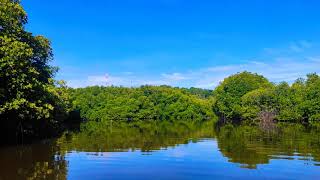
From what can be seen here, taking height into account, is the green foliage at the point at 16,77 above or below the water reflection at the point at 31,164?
above

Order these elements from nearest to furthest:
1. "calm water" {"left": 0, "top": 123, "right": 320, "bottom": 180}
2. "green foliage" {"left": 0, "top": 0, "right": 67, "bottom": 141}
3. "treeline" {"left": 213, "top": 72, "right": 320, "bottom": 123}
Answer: "calm water" {"left": 0, "top": 123, "right": 320, "bottom": 180} → "green foliage" {"left": 0, "top": 0, "right": 67, "bottom": 141} → "treeline" {"left": 213, "top": 72, "right": 320, "bottom": 123}

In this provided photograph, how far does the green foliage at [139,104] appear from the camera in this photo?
133 meters

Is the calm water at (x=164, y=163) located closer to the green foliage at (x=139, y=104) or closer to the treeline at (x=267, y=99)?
the treeline at (x=267, y=99)

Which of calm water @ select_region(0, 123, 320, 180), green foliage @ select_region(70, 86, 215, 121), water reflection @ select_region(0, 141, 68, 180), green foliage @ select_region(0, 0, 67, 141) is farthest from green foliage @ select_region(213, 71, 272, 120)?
water reflection @ select_region(0, 141, 68, 180)

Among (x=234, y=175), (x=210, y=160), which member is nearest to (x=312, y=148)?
(x=210, y=160)

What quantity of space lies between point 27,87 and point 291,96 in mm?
78184

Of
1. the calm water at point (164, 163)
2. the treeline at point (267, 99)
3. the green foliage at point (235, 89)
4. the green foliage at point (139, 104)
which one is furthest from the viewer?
the green foliage at point (139, 104)

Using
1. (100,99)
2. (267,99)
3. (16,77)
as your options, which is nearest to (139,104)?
(100,99)

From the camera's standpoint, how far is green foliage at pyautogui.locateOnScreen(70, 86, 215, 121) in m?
133

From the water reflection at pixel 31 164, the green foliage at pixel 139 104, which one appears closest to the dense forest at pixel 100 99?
the green foliage at pixel 139 104

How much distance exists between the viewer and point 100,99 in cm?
13750

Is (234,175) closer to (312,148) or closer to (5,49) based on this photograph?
(312,148)

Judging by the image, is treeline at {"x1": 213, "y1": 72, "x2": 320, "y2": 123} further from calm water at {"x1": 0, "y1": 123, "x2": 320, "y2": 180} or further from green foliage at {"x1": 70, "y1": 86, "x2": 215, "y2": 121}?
calm water at {"x1": 0, "y1": 123, "x2": 320, "y2": 180}

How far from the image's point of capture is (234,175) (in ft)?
63.3
